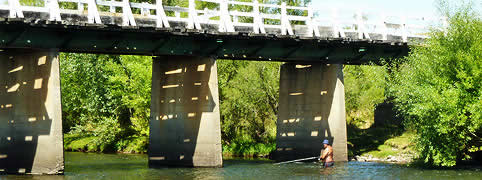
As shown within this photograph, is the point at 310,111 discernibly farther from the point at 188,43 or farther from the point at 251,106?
the point at 188,43

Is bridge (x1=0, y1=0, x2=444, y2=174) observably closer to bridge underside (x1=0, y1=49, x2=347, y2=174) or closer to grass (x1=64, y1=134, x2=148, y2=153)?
bridge underside (x1=0, y1=49, x2=347, y2=174)

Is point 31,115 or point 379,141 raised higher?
point 31,115

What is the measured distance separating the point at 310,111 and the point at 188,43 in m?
10.9

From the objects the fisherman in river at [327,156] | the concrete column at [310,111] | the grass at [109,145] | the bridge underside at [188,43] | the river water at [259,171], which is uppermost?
the bridge underside at [188,43]

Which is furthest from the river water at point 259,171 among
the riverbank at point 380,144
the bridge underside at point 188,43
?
the bridge underside at point 188,43

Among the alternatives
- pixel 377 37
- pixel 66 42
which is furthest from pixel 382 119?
pixel 66 42

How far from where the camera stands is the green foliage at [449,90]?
3291 cm

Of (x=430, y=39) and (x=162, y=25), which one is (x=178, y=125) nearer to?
(x=162, y=25)

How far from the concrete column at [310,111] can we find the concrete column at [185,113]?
766cm

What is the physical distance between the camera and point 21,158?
32.6 m

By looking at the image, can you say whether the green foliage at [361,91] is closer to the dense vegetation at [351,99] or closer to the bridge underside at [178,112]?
the dense vegetation at [351,99]

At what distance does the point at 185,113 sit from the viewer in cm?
3925

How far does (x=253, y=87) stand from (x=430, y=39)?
16274 millimetres

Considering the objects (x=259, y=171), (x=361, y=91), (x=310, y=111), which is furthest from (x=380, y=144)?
(x=259, y=171)
